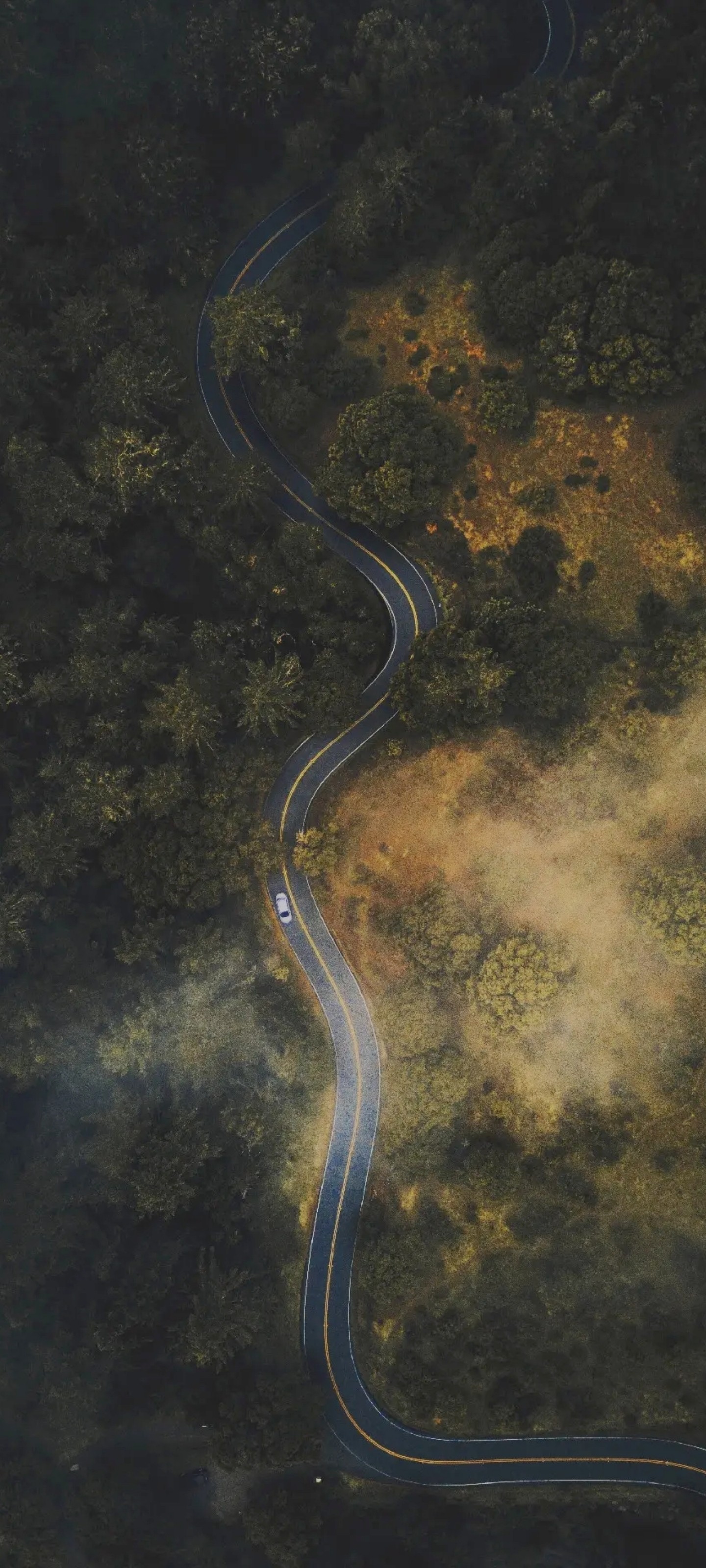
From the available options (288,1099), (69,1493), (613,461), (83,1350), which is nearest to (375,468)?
(613,461)

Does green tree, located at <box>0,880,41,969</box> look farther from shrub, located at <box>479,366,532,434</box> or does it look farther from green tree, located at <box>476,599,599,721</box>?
shrub, located at <box>479,366,532,434</box>

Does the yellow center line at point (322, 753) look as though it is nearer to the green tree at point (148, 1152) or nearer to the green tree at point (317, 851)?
the green tree at point (317, 851)

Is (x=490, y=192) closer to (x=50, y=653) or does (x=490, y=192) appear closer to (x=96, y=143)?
(x=96, y=143)

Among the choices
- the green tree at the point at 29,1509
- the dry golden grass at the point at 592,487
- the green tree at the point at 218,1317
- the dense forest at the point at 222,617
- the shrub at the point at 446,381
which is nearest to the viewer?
the dense forest at the point at 222,617

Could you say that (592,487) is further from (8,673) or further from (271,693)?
(8,673)

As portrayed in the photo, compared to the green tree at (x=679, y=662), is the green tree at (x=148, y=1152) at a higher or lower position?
lower

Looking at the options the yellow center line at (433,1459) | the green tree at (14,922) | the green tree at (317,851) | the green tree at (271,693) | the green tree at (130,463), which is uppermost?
the green tree at (130,463)

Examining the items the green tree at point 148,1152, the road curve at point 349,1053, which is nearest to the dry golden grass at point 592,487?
the road curve at point 349,1053

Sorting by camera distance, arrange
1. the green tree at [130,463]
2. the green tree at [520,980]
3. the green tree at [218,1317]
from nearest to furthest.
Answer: the green tree at [520,980] → the green tree at [218,1317] → the green tree at [130,463]
